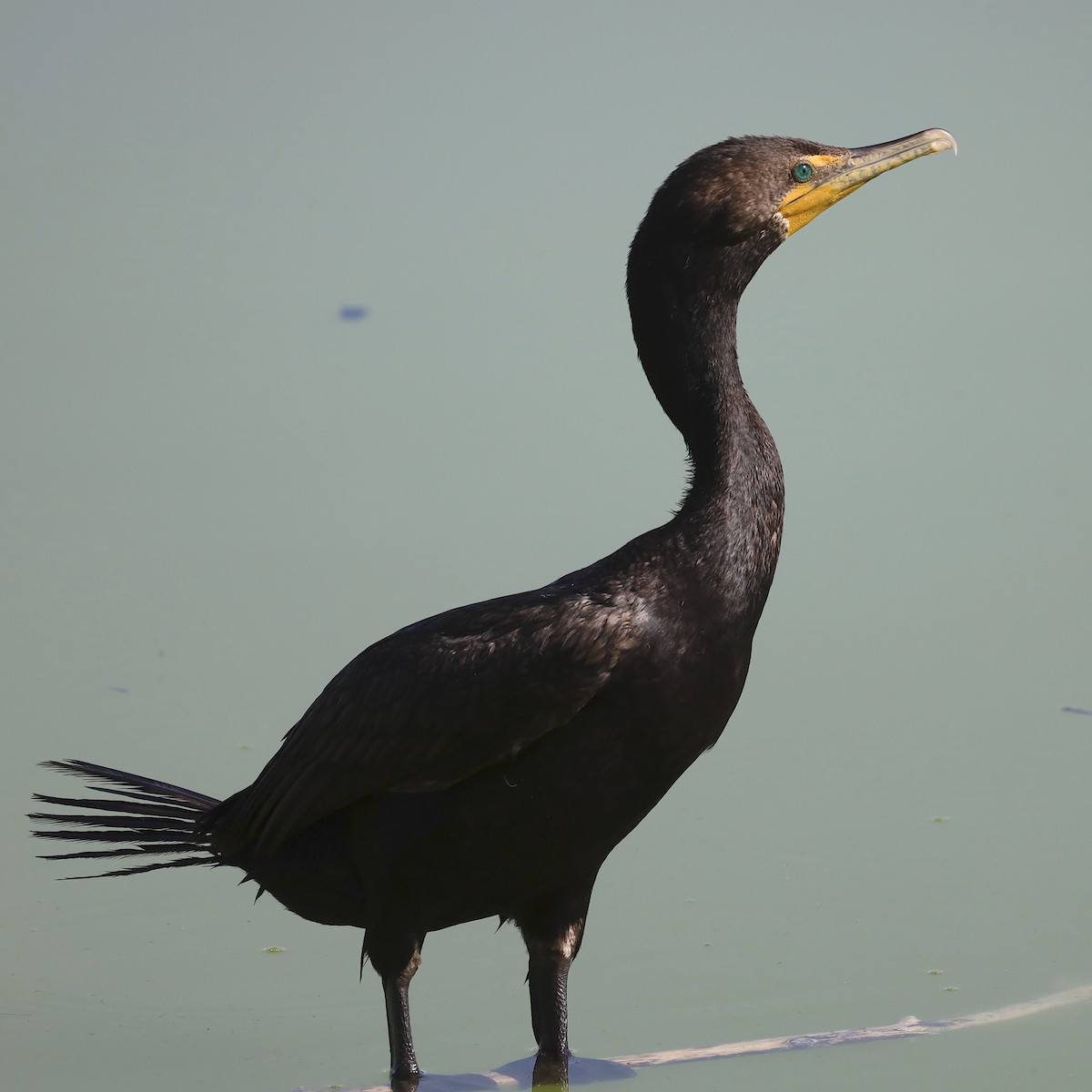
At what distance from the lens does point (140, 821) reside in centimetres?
459

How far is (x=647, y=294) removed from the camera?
13.3 feet

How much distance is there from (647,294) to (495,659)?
0.77m

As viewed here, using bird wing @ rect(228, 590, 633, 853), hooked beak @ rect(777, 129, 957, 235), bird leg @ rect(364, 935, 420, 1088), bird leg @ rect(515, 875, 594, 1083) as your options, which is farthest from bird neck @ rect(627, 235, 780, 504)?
bird leg @ rect(364, 935, 420, 1088)

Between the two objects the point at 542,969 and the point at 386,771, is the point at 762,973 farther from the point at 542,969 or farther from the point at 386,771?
the point at 386,771

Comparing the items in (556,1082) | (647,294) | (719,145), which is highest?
(719,145)

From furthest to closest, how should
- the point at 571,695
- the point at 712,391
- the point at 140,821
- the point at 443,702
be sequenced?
the point at 140,821 < the point at 712,391 < the point at 443,702 < the point at 571,695

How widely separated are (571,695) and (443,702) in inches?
10.5

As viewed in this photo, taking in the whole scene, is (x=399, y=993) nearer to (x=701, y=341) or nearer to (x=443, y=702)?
(x=443, y=702)

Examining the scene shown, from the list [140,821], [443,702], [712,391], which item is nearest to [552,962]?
[443,702]

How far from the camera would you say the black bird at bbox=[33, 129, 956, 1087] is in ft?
12.7

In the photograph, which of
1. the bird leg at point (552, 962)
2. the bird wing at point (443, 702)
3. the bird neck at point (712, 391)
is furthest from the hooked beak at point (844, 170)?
the bird leg at point (552, 962)

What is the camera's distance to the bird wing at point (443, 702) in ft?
12.6

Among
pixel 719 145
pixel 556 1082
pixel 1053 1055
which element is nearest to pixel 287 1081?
pixel 556 1082

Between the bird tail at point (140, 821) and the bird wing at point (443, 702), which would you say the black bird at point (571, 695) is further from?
the bird tail at point (140, 821)
